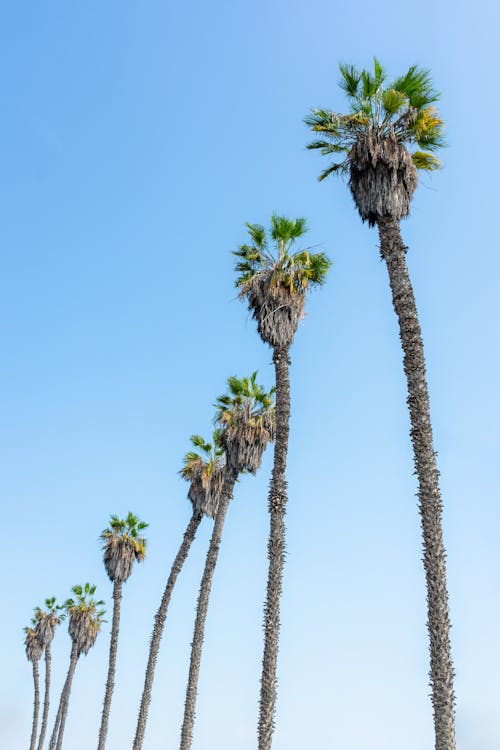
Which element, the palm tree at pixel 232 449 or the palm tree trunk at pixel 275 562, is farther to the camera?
the palm tree at pixel 232 449

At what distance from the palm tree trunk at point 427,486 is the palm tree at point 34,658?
6690 cm

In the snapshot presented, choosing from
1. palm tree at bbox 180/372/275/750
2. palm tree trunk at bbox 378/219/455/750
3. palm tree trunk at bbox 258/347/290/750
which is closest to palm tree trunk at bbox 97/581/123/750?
palm tree at bbox 180/372/275/750

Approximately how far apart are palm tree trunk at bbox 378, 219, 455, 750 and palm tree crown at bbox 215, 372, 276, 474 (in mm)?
14960

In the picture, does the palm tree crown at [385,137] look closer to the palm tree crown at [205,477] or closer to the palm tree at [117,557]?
the palm tree crown at [205,477]

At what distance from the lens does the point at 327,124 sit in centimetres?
2123

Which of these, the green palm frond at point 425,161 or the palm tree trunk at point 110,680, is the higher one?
the green palm frond at point 425,161

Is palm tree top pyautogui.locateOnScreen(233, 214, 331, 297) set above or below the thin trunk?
above

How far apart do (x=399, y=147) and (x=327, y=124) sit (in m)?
2.31

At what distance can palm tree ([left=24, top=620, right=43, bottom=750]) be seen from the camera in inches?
2859

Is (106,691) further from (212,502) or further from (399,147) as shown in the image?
(399,147)

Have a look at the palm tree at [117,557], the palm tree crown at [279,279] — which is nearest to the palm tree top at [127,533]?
the palm tree at [117,557]

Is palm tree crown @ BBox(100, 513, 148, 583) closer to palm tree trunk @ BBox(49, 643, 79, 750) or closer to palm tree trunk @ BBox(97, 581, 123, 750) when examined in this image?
palm tree trunk @ BBox(97, 581, 123, 750)

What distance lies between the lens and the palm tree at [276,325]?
20.8 m

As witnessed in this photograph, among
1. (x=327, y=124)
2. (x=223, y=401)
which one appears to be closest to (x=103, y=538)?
(x=223, y=401)
